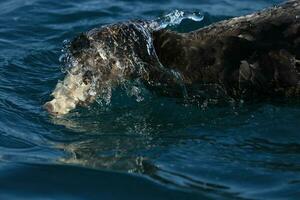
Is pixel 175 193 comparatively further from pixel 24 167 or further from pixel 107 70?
pixel 107 70

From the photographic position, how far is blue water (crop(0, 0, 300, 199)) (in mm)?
5016

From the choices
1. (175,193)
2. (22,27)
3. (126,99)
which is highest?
(22,27)

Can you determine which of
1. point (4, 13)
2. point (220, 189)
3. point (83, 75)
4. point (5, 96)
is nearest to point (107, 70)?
point (83, 75)

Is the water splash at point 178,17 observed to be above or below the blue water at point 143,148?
above

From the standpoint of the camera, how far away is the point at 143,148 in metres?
5.73

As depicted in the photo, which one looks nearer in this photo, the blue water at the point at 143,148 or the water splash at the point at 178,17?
the blue water at the point at 143,148

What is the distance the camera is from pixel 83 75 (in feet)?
21.7

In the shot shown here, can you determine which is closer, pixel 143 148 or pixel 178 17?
pixel 143 148

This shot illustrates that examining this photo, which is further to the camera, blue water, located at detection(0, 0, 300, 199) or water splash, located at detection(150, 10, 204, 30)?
water splash, located at detection(150, 10, 204, 30)

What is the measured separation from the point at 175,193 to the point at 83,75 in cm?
205

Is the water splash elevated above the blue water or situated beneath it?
elevated above

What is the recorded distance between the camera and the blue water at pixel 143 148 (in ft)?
16.5

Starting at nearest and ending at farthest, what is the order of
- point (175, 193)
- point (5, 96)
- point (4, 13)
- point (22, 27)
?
point (175, 193)
point (5, 96)
point (22, 27)
point (4, 13)

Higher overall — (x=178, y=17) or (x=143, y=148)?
(x=178, y=17)
